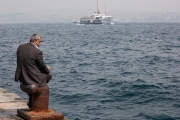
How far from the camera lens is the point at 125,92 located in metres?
17.2

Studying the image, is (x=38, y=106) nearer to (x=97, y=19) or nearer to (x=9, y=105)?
(x=9, y=105)

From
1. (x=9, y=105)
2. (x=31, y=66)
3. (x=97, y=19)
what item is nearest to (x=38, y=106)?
(x=31, y=66)

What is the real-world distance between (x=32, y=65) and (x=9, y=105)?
189 cm

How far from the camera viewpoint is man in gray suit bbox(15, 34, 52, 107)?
273 inches

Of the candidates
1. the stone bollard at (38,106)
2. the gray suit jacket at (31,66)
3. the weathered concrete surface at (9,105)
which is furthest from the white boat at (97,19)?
the gray suit jacket at (31,66)

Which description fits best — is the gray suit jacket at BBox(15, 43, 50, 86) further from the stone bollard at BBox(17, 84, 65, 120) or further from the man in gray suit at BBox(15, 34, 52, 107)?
the stone bollard at BBox(17, 84, 65, 120)

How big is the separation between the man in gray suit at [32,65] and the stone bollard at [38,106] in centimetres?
11

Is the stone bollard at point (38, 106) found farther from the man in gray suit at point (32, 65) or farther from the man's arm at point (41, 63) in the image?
the man's arm at point (41, 63)

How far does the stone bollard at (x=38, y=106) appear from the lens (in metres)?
7.04

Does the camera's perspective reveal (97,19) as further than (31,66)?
Yes

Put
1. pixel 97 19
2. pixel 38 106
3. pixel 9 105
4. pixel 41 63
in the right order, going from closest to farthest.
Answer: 1. pixel 41 63
2. pixel 38 106
3. pixel 9 105
4. pixel 97 19

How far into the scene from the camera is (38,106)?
7238mm

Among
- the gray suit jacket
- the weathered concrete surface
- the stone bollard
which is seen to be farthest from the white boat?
the gray suit jacket

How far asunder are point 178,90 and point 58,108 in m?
7.05
